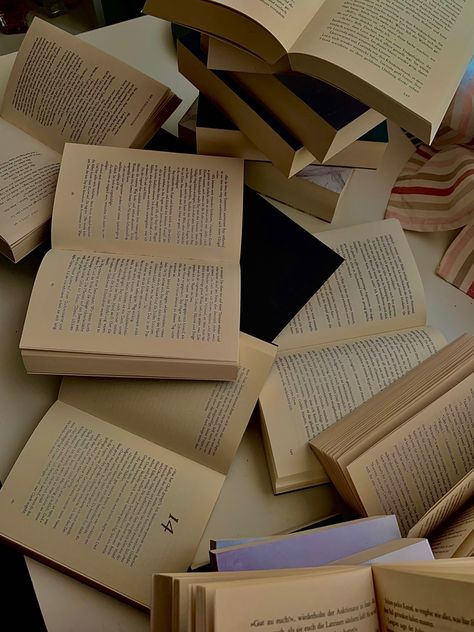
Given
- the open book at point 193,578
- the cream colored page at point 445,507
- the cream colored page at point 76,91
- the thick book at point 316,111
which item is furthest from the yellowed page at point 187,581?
the cream colored page at point 76,91

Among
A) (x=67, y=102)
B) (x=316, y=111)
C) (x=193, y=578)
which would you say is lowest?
(x=193, y=578)

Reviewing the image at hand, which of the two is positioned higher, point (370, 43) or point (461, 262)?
point (370, 43)

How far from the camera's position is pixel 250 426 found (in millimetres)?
723

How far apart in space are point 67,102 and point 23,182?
12 cm

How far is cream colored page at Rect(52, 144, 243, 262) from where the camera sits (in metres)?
0.75

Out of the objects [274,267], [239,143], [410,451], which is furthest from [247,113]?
[410,451]

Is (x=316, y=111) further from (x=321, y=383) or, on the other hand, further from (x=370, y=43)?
(x=321, y=383)

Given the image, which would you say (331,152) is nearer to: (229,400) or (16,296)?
(229,400)

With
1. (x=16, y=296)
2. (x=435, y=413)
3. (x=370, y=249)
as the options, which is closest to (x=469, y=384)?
(x=435, y=413)

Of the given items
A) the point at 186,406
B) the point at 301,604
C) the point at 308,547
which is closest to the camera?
the point at 301,604

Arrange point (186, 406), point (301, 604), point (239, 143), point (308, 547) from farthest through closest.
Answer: point (239, 143) < point (186, 406) < point (308, 547) < point (301, 604)

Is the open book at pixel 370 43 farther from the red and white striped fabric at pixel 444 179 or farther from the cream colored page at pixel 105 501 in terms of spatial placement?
the cream colored page at pixel 105 501

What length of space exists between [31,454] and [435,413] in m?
0.40

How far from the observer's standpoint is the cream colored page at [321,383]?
0.69m
